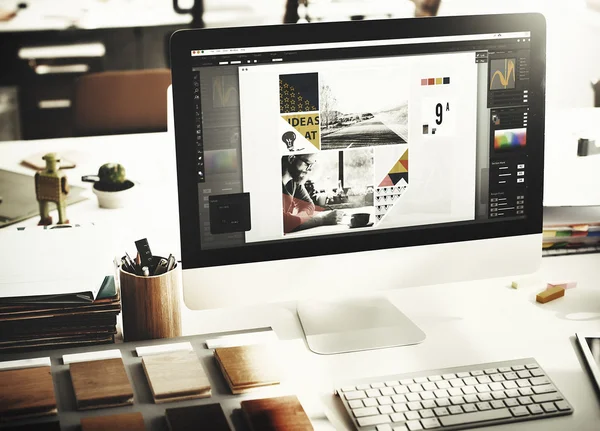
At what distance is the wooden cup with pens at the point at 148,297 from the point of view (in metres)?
1.15

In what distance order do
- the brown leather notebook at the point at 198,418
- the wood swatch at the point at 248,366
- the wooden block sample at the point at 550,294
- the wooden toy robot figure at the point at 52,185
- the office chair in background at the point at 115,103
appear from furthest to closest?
the office chair in background at the point at 115,103 → the wooden toy robot figure at the point at 52,185 → the wooden block sample at the point at 550,294 → the wood swatch at the point at 248,366 → the brown leather notebook at the point at 198,418

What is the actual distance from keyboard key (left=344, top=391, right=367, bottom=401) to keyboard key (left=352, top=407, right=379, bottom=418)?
0.03m

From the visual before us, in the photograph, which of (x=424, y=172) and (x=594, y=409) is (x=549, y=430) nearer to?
(x=594, y=409)

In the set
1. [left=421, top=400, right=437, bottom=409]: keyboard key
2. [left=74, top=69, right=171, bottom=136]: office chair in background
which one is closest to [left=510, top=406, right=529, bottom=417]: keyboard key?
[left=421, top=400, right=437, bottom=409]: keyboard key

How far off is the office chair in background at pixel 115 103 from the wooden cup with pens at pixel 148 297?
1.56m

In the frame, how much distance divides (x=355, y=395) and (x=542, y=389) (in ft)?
0.85

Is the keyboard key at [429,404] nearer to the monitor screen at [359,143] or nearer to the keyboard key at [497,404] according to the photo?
the keyboard key at [497,404]

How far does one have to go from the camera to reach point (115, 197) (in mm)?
1621

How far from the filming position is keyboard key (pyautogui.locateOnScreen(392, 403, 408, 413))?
3.22ft

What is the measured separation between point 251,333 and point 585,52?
11.1ft

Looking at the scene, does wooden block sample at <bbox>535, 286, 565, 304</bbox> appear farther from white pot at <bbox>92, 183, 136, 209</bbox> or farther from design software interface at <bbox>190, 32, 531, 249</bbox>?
white pot at <bbox>92, 183, 136, 209</bbox>

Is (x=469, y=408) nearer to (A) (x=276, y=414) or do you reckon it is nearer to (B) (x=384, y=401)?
(B) (x=384, y=401)

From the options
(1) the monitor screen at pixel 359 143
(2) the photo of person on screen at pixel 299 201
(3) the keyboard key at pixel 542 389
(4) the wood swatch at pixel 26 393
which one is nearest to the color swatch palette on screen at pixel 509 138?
(1) the monitor screen at pixel 359 143

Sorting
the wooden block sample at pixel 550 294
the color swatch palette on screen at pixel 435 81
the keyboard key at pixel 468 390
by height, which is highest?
the color swatch palette on screen at pixel 435 81
